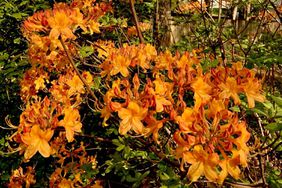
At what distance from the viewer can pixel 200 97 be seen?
132 centimetres

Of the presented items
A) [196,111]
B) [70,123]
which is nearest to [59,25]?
[70,123]

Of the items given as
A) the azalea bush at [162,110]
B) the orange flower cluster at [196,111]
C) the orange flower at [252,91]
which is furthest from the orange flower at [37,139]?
the orange flower at [252,91]

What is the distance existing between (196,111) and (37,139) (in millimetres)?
547

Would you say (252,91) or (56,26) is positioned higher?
(56,26)

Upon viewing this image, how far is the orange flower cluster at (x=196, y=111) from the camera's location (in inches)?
45.6

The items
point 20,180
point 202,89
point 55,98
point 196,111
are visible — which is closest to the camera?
point 196,111

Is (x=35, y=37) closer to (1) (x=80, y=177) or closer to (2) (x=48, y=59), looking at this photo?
(2) (x=48, y=59)

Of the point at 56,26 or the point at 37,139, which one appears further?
the point at 56,26

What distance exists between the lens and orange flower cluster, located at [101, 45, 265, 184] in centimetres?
116

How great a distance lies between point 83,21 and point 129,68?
282mm

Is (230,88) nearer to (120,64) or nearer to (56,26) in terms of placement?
(120,64)

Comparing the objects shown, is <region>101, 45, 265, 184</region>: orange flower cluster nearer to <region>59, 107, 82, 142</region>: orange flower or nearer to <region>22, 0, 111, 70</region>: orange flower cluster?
<region>59, 107, 82, 142</region>: orange flower

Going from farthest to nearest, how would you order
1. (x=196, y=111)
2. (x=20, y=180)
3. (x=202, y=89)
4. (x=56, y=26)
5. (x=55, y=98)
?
(x=20, y=180) → (x=55, y=98) → (x=56, y=26) → (x=202, y=89) → (x=196, y=111)

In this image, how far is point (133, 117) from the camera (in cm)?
130
